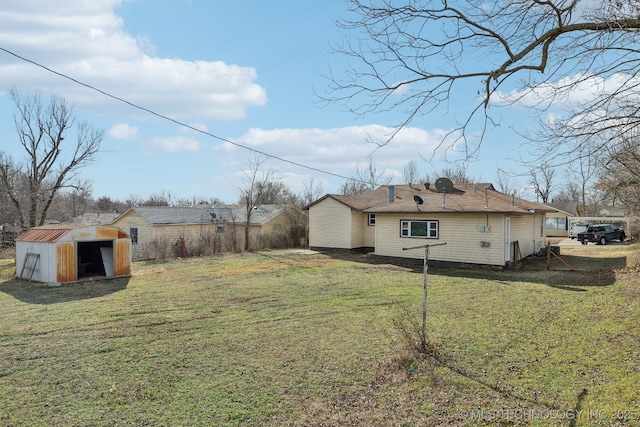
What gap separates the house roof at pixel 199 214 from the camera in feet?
80.1

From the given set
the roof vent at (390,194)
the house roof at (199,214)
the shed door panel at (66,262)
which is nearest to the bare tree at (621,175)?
the roof vent at (390,194)

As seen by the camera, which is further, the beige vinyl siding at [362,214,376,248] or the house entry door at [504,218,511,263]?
the beige vinyl siding at [362,214,376,248]

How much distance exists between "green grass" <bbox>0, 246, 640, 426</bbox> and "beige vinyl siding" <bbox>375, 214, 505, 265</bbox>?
445 cm

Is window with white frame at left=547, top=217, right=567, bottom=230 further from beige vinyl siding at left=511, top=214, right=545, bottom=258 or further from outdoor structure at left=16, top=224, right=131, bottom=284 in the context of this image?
outdoor structure at left=16, top=224, right=131, bottom=284

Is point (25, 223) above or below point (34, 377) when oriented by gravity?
above

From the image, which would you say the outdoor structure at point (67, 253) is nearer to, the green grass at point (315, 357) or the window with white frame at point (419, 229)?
the green grass at point (315, 357)

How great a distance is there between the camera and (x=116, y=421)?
4.26 metres

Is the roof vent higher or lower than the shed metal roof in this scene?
higher

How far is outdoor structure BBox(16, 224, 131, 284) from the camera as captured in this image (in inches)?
504

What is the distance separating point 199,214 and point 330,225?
9.59 metres

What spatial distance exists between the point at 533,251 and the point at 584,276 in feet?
21.1

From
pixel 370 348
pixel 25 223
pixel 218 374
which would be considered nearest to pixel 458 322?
pixel 370 348

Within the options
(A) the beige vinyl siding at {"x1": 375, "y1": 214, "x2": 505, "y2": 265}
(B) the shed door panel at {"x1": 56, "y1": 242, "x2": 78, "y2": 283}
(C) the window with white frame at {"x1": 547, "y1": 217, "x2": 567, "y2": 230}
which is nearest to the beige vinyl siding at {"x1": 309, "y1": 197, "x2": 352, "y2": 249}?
(A) the beige vinyl siding at {"x1": 375, "y1": 214, "x2": 505, "y2": 265}

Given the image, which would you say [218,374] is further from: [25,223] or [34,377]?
[25,223]
